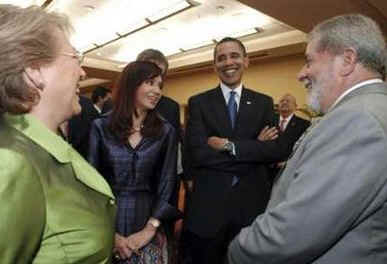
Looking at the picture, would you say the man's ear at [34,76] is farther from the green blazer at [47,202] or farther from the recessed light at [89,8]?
the recessed light at [89,8]

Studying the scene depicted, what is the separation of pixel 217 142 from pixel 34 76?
137 centimetres

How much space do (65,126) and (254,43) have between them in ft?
18.9

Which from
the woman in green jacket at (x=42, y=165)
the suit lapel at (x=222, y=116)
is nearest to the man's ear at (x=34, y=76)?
the woman in green jacket at (x=42, y=165)

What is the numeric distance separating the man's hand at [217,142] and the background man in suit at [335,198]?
0.94 m

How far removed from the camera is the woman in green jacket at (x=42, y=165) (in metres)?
0.83

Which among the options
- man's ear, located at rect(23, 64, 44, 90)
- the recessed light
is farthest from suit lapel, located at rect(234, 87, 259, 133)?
the recessed light

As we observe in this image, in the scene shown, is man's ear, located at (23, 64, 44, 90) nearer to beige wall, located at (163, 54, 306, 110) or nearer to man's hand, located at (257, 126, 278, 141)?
man's hand, located at (257, 126, 278, 141)

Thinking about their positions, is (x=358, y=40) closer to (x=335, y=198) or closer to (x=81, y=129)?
(x=335, y=198)

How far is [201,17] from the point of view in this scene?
6.32m

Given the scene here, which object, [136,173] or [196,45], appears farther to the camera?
[196,45]

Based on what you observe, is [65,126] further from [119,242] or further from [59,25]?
[59,25]

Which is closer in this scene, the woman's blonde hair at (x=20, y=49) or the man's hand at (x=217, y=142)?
the woman's blonde hair at (x=20, y=49)

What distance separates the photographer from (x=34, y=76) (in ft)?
3.59

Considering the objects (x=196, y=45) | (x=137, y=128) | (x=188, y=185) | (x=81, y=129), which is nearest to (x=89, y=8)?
(x=196, y=45)
